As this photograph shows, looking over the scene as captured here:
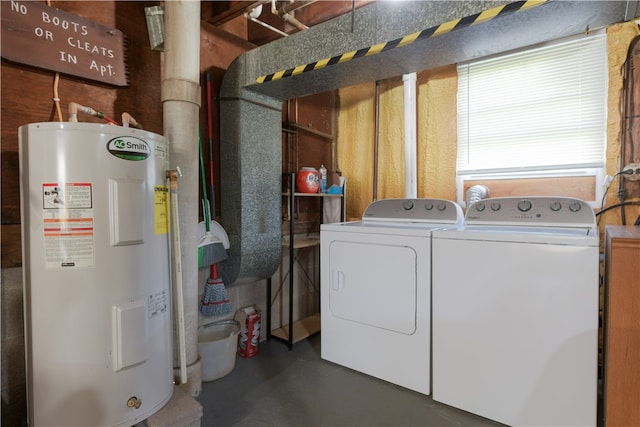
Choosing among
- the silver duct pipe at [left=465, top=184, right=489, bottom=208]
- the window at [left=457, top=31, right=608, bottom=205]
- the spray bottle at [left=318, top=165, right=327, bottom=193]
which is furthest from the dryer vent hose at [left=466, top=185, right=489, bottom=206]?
the spray bottle at [left=318, top=165, right=327, bottom=193]

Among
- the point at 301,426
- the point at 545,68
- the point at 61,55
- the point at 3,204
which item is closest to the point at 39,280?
the point at 3,204

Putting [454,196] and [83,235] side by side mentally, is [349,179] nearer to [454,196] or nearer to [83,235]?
[454,196]

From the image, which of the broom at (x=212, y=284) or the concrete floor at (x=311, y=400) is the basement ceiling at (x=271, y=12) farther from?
the concrete floor at (x=311, y=400)

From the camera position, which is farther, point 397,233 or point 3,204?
point 397,233

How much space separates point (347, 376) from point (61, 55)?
2473mm

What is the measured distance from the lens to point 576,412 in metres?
1.54

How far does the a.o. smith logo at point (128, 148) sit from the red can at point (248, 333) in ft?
4.93

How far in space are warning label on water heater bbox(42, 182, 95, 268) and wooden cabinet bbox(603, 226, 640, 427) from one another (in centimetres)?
217

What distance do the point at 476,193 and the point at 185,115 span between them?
6.79 feet

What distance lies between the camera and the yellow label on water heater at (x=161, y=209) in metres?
1.48

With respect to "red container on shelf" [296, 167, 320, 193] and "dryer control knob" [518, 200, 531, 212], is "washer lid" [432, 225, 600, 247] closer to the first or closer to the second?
"dryer control knob" [518, 200, 531, 212]

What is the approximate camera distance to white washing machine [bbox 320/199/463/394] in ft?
6.38

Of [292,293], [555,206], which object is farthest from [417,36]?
[292,293]

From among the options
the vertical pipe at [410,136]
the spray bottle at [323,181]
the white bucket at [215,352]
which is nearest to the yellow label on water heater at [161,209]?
the white bucket at [215,352]
